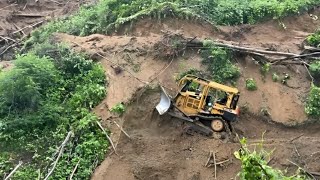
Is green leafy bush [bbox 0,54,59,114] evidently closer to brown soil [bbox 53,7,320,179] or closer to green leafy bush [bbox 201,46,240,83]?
brown soil [bbox 53,7,320,179]

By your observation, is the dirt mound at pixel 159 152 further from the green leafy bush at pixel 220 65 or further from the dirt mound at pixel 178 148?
the green leafy bush at pixel 220 65

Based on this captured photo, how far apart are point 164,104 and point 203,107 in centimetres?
103

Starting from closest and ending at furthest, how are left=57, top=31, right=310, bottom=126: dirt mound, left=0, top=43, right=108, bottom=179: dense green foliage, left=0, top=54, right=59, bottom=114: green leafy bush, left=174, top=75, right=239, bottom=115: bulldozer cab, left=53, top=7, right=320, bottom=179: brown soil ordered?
left=0, top=43, right=108, bottom=179: dense green foliage → left=53, top=7, right=320, bottom=179: brown soil → left=174, top=75, right=239, bottom=115: bulldozer cab → left=0, top=54, right=59, bottom=114: green leafy bush → left=57, top=31, right=310, bottom=126: dirt mound

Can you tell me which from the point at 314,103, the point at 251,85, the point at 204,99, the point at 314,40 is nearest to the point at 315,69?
the point at 314,103

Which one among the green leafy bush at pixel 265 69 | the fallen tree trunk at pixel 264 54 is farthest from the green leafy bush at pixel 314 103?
the green leafy bush at pixel 265 69

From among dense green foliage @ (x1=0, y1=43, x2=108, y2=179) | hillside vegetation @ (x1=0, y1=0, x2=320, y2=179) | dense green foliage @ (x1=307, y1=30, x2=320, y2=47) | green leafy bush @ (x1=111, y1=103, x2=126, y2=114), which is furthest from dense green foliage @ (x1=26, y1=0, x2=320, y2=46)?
green leafy bush @ (x1=111, y1=103, x2=126, y2=114)

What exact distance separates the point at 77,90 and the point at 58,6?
10.9 m

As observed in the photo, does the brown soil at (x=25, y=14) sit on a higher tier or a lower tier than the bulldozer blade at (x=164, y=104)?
lower

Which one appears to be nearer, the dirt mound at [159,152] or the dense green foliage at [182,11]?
the dirt mound at [159,152]

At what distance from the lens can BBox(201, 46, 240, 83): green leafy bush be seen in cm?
1523

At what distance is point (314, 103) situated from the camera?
47.6 ft

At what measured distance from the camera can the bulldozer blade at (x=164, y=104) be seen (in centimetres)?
1374

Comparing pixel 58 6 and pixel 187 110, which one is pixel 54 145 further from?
pixel 58 6

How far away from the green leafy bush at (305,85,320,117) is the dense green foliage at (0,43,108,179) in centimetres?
562
